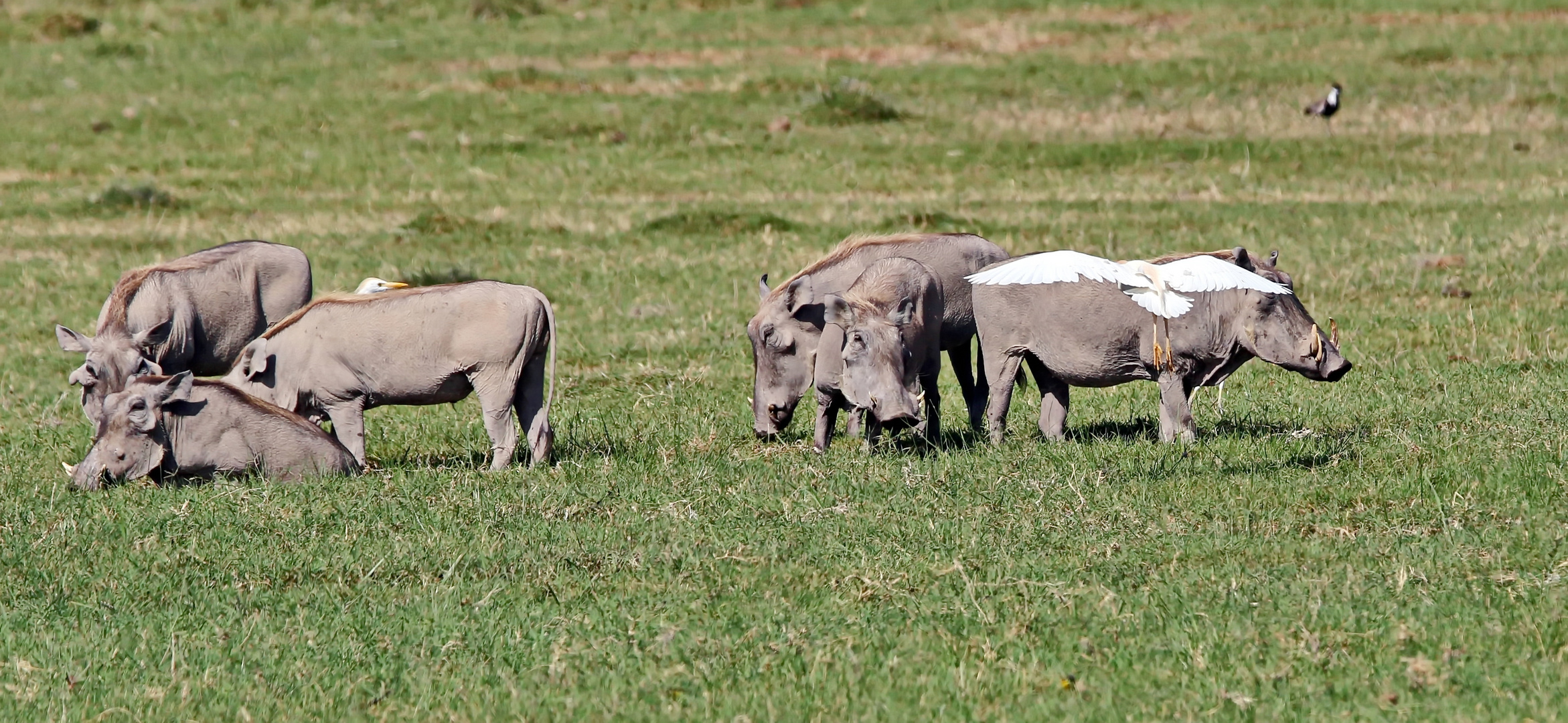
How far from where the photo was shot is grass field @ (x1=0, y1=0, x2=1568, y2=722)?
257 inches

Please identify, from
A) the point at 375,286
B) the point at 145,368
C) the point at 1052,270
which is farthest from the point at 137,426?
the point at 1052,270

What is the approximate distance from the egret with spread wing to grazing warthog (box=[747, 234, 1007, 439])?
3.83 ft

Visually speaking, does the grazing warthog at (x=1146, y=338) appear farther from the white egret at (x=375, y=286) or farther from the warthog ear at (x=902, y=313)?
the white egret at (x=375, y=286)

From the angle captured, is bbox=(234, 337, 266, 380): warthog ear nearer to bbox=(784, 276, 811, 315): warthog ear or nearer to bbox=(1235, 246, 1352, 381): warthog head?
bbox=(784, 276, 811, 315): warthog ear

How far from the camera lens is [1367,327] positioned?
15.4 meters

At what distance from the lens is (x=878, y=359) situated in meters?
9.86

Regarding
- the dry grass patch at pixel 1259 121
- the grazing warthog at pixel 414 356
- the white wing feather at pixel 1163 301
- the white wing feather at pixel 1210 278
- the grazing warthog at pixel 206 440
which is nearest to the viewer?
the white wing feather at pixel 1210 278

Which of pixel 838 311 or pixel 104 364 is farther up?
pixel 838 311

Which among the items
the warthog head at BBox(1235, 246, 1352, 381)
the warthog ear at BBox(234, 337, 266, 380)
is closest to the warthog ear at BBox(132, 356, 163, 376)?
the warthog ear at BBox(234, 337, 266, 380)

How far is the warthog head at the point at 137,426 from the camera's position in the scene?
9938mm

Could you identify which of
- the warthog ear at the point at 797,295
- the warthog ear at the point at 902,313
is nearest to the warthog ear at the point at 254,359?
the warthog ear at the point at 797,295

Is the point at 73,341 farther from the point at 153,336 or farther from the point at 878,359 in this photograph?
the point at 878,359

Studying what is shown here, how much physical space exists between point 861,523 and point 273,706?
3.10 meters

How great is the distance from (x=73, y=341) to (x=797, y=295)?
459 centimetres
